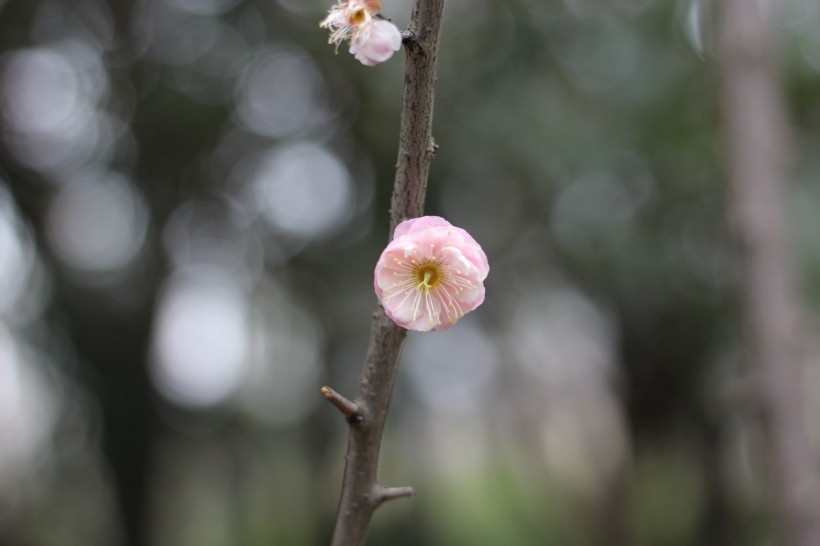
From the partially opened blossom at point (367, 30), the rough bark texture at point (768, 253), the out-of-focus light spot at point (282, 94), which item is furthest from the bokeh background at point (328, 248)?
the partially opened blossom at point (367, 30)

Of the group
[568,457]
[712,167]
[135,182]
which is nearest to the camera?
[712,167]

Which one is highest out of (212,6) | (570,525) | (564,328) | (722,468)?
(212,6)

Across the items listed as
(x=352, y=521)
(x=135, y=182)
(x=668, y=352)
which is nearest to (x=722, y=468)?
(x=668, y=352)

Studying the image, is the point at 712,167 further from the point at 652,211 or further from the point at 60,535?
the point at 60,535

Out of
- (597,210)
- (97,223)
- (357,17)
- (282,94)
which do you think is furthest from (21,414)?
(357,17)

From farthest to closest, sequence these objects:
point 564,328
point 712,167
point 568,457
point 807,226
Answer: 1. point 568,457
2. point 564,328
3. point 712,167
4. point 807,226

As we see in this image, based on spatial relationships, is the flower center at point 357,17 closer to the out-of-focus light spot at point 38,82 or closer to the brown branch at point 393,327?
the brown branch at point 393,327

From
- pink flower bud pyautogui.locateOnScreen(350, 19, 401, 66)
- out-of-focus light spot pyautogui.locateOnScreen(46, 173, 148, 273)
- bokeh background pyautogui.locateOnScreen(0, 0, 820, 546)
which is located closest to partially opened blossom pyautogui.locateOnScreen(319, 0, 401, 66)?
pink flower bud pyautogui.locateOnScreen(350, 19, 401, 66)
